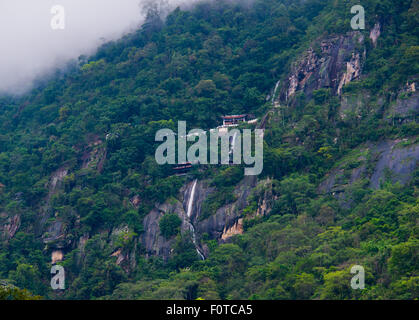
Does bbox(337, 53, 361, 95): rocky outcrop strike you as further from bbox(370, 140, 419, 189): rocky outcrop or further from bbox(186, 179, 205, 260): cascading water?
bbox(186, 179, 205, 260): cascading water

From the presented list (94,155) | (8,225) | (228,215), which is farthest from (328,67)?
(8,225)

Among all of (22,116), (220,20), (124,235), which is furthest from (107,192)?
(220,20)

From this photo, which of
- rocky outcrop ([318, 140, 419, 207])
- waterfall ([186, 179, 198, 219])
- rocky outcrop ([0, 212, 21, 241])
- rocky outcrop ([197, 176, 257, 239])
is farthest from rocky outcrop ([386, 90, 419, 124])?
rocky outcrop ([0, 212, 21, 241])

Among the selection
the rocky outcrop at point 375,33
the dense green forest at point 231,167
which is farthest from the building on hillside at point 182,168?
the rocky outcrop at point 375,33

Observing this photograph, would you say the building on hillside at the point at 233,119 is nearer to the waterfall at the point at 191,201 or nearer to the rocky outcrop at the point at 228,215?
the waterfall at the point at 191,201

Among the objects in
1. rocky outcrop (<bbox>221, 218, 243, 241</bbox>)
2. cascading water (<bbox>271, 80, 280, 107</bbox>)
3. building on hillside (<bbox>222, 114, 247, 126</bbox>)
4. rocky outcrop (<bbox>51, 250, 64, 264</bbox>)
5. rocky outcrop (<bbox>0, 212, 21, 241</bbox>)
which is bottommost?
rocky outcrop (<bbox>51, 250, 64, 264</bbox>)

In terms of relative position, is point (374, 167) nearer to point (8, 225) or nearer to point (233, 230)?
point (233, 230)
